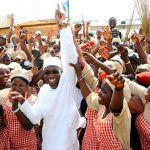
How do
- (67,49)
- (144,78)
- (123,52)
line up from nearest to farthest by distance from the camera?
(144,78)
(67,49)
(123,52)

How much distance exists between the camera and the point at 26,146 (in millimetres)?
4012

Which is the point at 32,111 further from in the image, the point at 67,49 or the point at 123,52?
the point at 123,52

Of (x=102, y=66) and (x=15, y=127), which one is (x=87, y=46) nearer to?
(x=102, y=66)

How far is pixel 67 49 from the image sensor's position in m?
3.80

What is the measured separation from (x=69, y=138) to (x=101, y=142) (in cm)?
51

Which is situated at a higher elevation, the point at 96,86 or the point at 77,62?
the point at 77,62

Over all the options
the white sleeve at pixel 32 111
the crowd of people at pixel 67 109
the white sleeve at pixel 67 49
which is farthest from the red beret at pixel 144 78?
the white sleeve at pixel 32 111

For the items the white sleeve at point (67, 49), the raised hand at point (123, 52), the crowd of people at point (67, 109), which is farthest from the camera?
the raised hand at point (123, 52)

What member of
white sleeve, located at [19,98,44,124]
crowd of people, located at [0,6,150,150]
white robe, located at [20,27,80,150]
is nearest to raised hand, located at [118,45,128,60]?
crowd of people, located at [0,6,150,150]

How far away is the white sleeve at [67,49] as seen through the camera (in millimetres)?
3785

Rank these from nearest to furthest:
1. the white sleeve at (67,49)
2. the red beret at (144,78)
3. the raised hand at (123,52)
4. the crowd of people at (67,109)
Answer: the crowd of people at (67,109), the red beret at (144,78), the white sleeve at (67,49), the raised hand at (123,52)

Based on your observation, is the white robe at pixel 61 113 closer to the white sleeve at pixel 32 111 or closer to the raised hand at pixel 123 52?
the white sleeve at pixel 32 111

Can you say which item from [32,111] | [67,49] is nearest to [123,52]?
[67,49]

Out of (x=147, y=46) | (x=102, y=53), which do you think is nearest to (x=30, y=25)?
(x=147, y=46)
